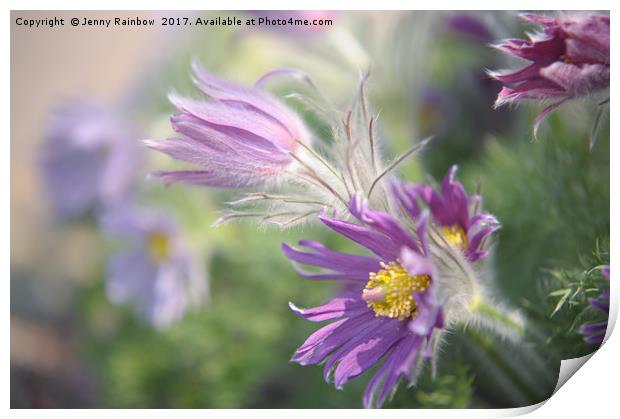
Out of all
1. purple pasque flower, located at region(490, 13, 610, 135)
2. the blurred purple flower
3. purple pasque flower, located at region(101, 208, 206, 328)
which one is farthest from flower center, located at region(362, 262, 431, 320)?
purple pasque flower, located at region(101, 208, 206, 328)

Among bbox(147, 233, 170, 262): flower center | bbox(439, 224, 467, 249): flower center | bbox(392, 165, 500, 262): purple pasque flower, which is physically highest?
bbox(392, 165, 500, 262): purple pasque flower

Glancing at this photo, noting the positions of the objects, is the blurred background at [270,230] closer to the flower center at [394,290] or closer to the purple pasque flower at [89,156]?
the purple pasque flower at [89,156]

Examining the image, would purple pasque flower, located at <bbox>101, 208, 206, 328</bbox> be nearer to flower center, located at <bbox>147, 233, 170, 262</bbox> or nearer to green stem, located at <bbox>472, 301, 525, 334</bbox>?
flower center, located at <bbox>147, 233, 170, 262</bbox>

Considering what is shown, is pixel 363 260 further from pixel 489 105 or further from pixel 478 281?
pixel 489 105

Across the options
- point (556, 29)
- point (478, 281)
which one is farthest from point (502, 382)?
point (556, 29)

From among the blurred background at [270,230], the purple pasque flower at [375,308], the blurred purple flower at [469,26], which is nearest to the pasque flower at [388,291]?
the purple pasque flower at [375,308]

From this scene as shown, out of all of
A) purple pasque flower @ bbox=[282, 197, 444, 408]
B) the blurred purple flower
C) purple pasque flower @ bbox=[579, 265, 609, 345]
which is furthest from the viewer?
the blurred purple flower

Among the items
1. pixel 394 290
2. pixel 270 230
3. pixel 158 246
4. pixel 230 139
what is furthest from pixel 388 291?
pixel 158 246

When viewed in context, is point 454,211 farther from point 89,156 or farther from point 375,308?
point 89,156
